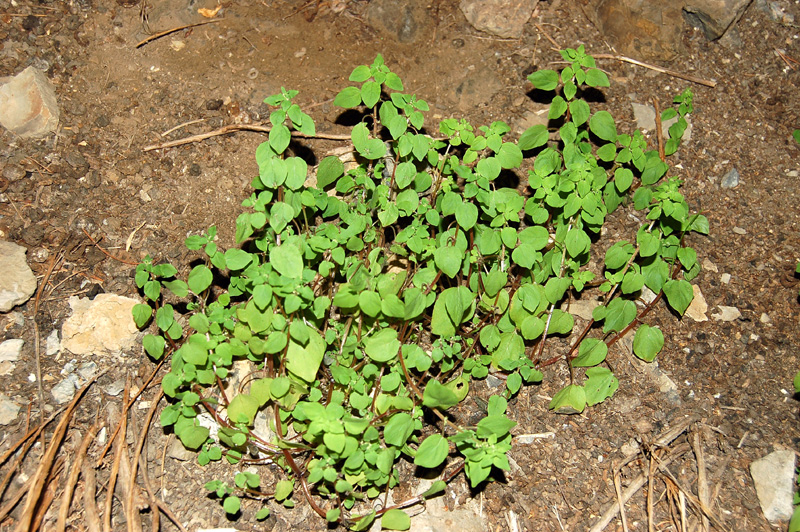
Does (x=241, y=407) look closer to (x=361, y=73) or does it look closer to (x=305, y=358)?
(x=305, y=358)

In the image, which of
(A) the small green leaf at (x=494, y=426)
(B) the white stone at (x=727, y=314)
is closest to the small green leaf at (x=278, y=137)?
(A) the small green leaf at (x=494, y=426)

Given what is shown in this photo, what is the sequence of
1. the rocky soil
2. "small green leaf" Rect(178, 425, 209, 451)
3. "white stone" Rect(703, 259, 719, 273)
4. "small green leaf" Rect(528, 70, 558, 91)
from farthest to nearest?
"white stone" Rect(703, 259, 719, 273), "small green leaf" Rect(528, 70, 558, 91), the rocky soil, "small green leaf" Rect(178, 425, 209, 451)

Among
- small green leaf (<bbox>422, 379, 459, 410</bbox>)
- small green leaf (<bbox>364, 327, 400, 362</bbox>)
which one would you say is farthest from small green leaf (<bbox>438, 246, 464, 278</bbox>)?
small green leaf (<bbox>422, 379, 459, 410</bbox>)

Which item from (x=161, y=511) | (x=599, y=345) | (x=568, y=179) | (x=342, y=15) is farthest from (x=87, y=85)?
(x=599, y=345)

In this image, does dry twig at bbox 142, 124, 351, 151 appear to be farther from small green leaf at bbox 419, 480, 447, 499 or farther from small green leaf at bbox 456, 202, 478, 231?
small green leaf at bbox 419, 480, 447, 499

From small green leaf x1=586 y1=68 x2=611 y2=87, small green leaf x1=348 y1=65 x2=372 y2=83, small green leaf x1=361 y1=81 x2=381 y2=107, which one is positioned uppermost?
small green leaf x1=348 y1=65 x2=372 y2=83

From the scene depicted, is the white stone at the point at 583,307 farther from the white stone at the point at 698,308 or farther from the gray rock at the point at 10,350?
the gray rock at the point at 10,350

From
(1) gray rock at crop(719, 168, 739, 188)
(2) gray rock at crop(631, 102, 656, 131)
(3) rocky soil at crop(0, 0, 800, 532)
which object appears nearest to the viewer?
(3) rocky soil at crop(0, 0, 800, 532)

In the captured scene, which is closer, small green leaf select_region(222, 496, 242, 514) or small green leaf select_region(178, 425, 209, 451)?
small green leaf select_region(222, 496, 242, 514)

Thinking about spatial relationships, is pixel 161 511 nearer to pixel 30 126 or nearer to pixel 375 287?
pixel 375 287
